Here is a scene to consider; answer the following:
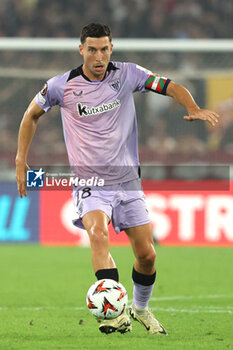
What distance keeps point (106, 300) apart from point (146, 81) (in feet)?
5.68

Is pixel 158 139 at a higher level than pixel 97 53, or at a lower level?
lower

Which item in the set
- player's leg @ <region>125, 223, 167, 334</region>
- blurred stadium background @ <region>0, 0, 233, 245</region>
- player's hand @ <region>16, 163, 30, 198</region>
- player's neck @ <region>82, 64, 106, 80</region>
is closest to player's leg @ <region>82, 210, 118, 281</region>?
player's leg @ <region>125, 223, 167, 334</region>

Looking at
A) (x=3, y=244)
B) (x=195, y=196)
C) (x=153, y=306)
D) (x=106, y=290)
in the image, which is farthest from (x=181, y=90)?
(x=3, y=244)

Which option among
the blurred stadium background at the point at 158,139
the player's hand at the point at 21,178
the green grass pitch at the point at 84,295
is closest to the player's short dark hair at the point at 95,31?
the player's hand at the point at 21,178

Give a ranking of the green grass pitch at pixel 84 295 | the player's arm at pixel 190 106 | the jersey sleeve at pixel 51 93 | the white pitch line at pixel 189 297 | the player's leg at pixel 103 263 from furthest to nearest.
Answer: the white pitch line at pixel 189 297
the jersey sleeve at pixel 51 93
the green grass pitch at pixel 84 295
the player's arm at pixel 190 106
the player's leg at pixel 103 263

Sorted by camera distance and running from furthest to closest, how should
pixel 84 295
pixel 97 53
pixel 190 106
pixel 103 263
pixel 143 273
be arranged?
pixel 84 295 → pixel 143 273 → pixel 97 53 → pixel 190 106 → pixel 103 263

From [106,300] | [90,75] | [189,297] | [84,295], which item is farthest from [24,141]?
[189,297]

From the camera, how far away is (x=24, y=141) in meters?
6.20

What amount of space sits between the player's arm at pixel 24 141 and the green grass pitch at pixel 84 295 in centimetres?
115

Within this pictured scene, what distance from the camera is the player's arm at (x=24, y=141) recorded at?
607 cm

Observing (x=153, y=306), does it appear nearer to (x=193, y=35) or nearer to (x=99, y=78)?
(x=99, y=78)

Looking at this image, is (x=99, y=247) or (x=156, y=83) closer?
(x=99, y=247)

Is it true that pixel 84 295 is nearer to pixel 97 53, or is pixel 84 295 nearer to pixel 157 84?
pixel 157 84

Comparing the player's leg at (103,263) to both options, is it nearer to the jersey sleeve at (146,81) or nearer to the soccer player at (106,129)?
the soccer player at (106,129)
